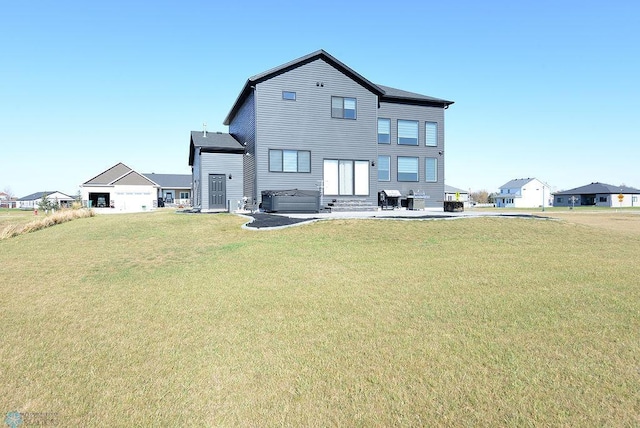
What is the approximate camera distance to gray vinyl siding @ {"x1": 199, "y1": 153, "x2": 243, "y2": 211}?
21.5 meters

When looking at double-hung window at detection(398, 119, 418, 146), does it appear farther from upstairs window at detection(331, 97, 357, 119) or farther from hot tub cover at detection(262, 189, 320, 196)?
hot tub cover at detection(262, 189, 320, 196)

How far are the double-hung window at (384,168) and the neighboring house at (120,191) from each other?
102 ft

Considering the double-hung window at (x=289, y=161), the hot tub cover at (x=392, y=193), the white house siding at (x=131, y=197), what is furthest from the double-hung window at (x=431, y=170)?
the white house siding at (x=131, y=197)

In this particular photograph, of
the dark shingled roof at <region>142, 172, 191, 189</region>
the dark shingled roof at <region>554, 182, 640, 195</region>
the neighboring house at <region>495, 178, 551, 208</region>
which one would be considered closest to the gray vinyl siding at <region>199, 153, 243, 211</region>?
the dark shingled roof at <region>142, 172, 191, 189</region>

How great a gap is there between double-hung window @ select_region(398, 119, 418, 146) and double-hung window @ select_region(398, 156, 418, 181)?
1.12m

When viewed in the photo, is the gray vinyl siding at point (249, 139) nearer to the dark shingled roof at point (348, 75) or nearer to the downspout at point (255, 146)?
the downspout at point (255, 146)

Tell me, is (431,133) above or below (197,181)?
above

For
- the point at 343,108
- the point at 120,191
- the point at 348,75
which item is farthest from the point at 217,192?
the point at 120,191

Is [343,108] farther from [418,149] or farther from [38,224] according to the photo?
[38,224]

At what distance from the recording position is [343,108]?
2234 cm

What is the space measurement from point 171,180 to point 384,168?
48.3 meters

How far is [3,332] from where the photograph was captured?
16.5 ft
